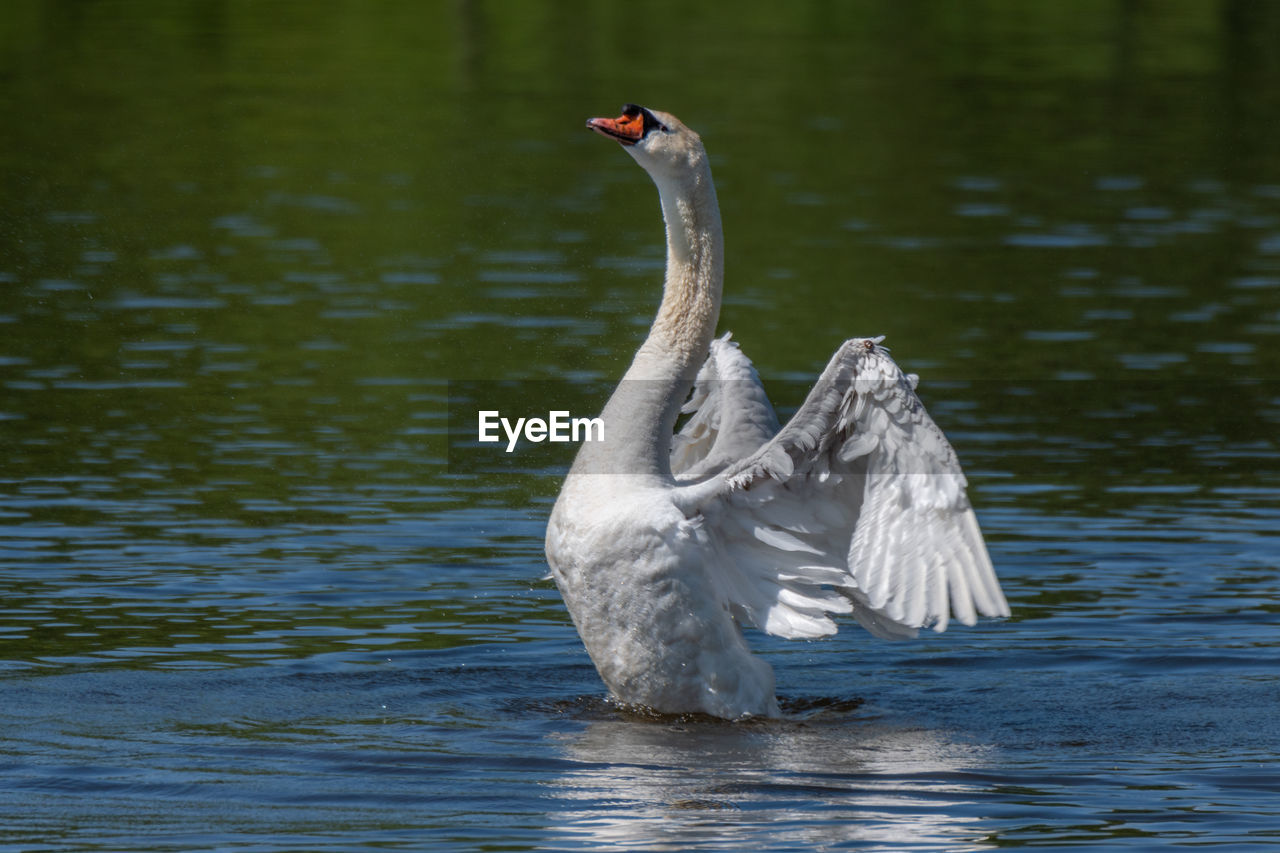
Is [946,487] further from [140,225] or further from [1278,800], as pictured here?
[140,225]

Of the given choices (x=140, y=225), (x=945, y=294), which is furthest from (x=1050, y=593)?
(x=140, y=225)

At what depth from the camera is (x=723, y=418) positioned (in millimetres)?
12023

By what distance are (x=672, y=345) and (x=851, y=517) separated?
120 cm

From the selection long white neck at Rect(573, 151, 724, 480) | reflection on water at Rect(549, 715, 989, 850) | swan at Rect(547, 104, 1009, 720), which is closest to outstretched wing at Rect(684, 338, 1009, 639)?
swan at Rect(547, 104, 1009, 720)

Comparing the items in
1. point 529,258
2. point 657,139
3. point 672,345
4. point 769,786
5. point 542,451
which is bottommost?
point 542,451

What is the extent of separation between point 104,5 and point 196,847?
4663 centimetres

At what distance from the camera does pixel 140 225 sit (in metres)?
25.8

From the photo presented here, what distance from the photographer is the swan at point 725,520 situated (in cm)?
1004

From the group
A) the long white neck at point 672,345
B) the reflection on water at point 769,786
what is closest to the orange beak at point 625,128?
the long white neck at point 672,345

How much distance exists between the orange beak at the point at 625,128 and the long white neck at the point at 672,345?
28cm

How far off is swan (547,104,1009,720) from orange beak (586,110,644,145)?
11 mm

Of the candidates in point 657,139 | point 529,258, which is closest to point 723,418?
point 657,139

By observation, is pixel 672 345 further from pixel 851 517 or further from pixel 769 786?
pixel 769 786

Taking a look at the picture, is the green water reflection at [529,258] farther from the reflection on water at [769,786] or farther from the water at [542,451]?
the reflection on water at [769,786]
